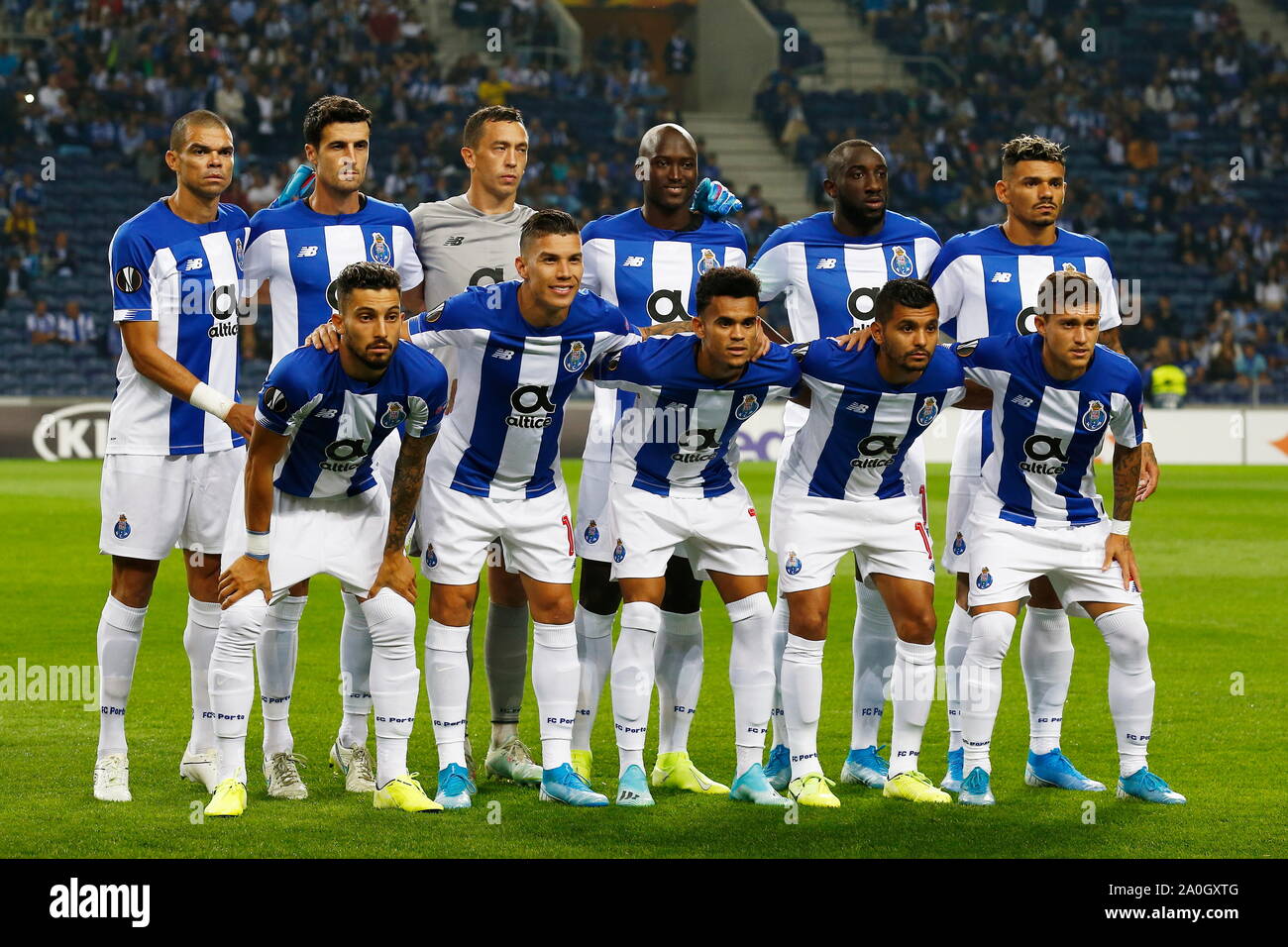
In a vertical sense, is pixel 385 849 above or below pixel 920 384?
below

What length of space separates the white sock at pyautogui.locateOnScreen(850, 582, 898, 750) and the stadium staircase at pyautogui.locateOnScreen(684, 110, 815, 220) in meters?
23.3

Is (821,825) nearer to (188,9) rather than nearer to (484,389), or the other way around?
(484,389)

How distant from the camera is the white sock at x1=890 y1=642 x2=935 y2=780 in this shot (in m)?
5.95

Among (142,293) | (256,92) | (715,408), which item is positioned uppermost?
(256,92)

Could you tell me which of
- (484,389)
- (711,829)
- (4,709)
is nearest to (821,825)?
(711,829)

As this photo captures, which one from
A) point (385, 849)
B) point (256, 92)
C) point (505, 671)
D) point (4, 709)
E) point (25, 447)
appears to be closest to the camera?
point (385, 849)

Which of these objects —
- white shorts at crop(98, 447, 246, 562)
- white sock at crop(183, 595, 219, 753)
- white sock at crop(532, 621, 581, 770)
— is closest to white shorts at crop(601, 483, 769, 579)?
white sock at crop(532, 621, 581, 770)

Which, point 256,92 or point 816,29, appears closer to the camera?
point 256,92

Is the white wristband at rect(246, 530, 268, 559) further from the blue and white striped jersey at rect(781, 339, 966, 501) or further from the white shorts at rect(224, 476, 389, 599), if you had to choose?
the blue and white striped jersey at rect(781, 339, 966, 501)

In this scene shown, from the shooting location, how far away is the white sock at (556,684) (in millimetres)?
5863

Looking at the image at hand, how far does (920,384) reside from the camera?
5941 millimetres

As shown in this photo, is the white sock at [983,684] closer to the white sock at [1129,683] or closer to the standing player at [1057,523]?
the standing player at [1057,523]

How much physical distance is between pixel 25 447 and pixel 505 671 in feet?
53.1

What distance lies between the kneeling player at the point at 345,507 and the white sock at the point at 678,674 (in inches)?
37.9
